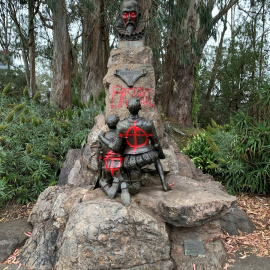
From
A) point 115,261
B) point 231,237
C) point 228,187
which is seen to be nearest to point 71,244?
point 115,261

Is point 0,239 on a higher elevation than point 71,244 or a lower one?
lower

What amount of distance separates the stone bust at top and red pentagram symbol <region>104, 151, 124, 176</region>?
2.48 metres

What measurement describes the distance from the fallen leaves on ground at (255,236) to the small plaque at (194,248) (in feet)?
1.84

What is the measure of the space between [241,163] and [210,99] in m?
11.6

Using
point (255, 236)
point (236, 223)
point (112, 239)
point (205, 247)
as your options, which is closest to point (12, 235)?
point (112, 239)

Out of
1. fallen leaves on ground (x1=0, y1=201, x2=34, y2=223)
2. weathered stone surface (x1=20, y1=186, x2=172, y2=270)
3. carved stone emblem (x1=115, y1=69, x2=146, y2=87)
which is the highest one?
carved stone emblem (x1=115, y1=69, x2=146, y2=87)

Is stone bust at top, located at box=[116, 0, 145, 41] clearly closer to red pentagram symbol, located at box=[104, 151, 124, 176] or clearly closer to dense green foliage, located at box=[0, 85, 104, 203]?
dense green foliage, located at box=[0, 85, 104, 203]

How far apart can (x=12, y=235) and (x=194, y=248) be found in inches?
102

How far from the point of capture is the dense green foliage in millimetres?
4938

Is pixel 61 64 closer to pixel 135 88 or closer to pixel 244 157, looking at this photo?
pixel 135 88

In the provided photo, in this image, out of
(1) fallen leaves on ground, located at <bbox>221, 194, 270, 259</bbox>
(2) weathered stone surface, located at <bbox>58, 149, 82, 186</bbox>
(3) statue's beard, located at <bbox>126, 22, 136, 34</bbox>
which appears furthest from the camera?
(2) weathered stone surface, located at <bbox>58, 149, 82, 186</bbox>

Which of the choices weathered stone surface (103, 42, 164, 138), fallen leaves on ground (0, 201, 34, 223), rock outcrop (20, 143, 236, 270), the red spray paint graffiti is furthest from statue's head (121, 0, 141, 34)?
fallen leaves on ground (0, 201, 34, 223)

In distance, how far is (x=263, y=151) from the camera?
5.20 m

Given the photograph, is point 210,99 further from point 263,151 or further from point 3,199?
point 3,199
